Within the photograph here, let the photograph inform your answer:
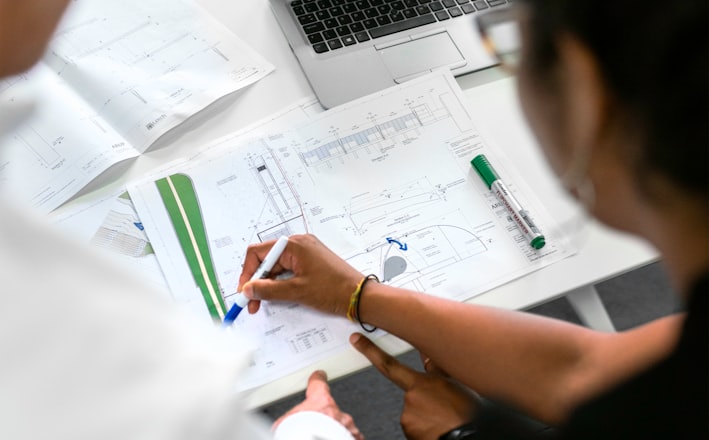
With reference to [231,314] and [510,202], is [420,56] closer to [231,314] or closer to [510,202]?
[510,202]

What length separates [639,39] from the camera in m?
A: 0.39

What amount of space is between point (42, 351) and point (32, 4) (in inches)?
15.8

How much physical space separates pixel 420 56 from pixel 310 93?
174 millimetres

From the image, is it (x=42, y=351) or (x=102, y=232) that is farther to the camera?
(x=102, y=232)

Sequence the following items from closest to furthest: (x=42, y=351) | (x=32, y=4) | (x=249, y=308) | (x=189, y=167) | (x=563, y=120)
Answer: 1. (x=42, y=351)
2. (x=563, y=120)
3. (x=32, y=4)
4. (x=249, y=308)
5. (x=189, y=167)

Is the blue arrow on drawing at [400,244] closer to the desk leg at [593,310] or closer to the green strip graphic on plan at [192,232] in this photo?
the green strip graphic on plan at [192,232]

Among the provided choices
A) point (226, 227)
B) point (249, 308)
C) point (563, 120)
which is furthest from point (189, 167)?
point (563, 120)

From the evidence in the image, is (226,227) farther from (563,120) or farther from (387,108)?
(563,120)

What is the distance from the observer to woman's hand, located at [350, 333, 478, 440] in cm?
79

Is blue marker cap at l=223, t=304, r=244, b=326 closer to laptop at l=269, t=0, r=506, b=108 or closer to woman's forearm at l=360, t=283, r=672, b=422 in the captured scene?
Result: woman's forearm at l=360, t=283, r=672, b=422

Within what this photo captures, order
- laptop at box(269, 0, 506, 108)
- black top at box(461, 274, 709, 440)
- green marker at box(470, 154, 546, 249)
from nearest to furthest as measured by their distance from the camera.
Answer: black top at box(461, 274, 709, 440) → green marker at box(470, 154, 546, 249) → laptop at box(269, 0, 506, 108)

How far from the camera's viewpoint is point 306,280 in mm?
821

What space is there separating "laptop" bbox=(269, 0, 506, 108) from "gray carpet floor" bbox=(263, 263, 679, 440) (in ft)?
2.01

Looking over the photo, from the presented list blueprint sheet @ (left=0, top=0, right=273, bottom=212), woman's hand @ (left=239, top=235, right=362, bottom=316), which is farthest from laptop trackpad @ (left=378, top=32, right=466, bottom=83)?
woman's hand @ (left=239, top=235, right=362, bottom=316)
